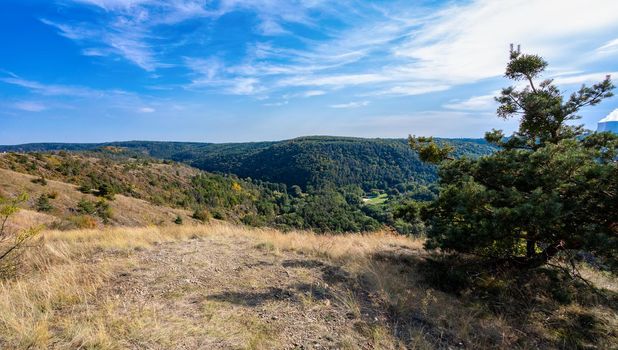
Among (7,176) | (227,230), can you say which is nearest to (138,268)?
(227,230)

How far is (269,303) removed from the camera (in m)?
4.00

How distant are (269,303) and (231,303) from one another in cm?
51

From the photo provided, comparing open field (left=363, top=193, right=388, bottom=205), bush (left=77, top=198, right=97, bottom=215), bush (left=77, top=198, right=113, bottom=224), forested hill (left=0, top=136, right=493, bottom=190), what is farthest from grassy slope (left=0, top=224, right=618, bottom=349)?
forested hill (left=0, top=136, right=493, bottom=190)

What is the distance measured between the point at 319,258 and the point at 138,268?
11.4 ft

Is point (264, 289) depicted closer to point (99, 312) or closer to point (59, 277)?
point (99, 312)

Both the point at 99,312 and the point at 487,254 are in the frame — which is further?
the point at 487,254

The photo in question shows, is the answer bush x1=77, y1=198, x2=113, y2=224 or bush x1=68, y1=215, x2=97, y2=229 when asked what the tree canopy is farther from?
bush x1=77, y1=198, x2=113, y2=224

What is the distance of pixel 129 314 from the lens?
3.33 meters

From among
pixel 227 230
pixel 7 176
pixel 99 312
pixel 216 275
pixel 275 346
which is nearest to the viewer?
pixel 275 346

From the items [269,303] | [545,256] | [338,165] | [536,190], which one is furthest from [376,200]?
[269,303]

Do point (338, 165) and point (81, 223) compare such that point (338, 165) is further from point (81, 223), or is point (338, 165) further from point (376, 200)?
point (81, 223)

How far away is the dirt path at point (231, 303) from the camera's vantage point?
3078 millimetres

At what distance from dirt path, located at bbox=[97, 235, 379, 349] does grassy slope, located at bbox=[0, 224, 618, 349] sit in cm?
2

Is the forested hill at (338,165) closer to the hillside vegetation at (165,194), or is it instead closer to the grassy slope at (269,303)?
the hillside vegetation at (165,194)
